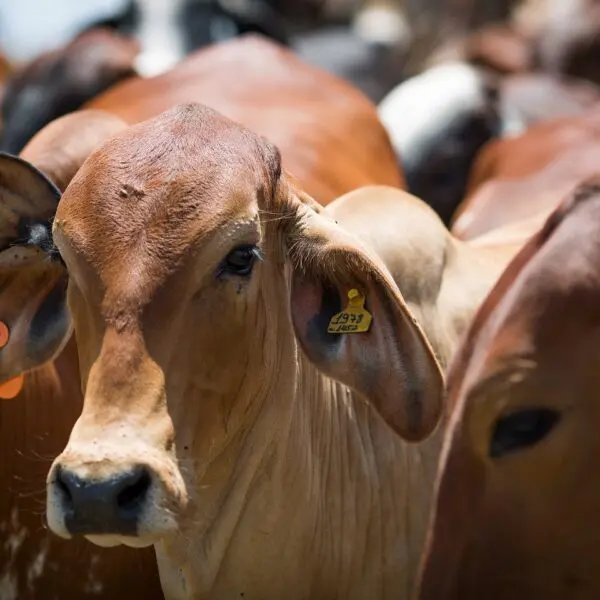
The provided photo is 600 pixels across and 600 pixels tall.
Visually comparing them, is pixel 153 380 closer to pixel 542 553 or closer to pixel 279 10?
pixel 542 553

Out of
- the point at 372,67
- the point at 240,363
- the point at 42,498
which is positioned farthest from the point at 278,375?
the point at 372,67

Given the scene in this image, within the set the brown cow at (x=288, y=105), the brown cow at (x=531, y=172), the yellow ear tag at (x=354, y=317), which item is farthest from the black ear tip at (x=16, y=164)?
the brown cow at (x=531, y=172)

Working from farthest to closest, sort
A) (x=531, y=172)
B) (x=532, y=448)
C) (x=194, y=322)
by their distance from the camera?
(x=531, y=172) → (x=194, y=322) → (x=532, y=448)

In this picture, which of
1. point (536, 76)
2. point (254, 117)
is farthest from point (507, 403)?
point (536, 76)

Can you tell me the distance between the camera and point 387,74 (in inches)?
323

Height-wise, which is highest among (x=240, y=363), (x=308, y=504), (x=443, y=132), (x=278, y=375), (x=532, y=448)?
(x=532, y=448)

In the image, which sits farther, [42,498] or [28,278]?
[42,498]

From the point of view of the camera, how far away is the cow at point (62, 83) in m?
5.85

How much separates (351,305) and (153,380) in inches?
20.3

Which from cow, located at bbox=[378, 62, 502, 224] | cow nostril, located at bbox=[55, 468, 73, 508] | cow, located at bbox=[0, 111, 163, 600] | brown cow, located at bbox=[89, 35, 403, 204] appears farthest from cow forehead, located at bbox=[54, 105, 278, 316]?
cow, located at bbox=[378, 62, 502, 224]

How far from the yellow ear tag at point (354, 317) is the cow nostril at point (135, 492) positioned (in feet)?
2.05

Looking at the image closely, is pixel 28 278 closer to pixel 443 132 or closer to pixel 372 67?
pixel 443 132

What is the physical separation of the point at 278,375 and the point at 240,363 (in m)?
0.21

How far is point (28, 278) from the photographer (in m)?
3.63
